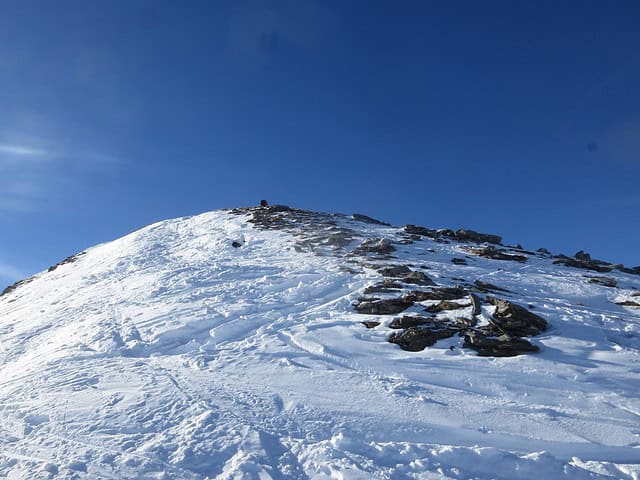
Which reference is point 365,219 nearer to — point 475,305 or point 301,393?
point 475,305

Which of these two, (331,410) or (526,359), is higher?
(526,359)

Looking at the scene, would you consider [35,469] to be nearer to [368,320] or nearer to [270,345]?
[270,345]

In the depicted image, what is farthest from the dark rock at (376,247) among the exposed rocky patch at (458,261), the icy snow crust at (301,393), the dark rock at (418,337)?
the dark rock at (418,337)

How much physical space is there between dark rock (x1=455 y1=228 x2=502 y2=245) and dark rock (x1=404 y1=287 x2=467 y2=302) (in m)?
14.9

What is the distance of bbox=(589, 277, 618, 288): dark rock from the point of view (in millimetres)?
16536

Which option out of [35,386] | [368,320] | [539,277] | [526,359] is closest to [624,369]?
[526,359]

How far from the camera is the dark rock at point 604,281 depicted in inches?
651

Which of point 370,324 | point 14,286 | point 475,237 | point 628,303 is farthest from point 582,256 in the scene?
point 14,286

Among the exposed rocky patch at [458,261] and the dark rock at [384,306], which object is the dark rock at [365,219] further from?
the dark rock at [384,306]

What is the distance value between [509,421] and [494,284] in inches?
382

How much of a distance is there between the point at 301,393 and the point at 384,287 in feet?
23.8

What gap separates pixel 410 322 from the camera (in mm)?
11250

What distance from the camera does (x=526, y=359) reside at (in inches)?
360

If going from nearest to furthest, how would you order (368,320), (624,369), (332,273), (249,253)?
(624,369)
(368,320)
(332,273)
(249,253)
